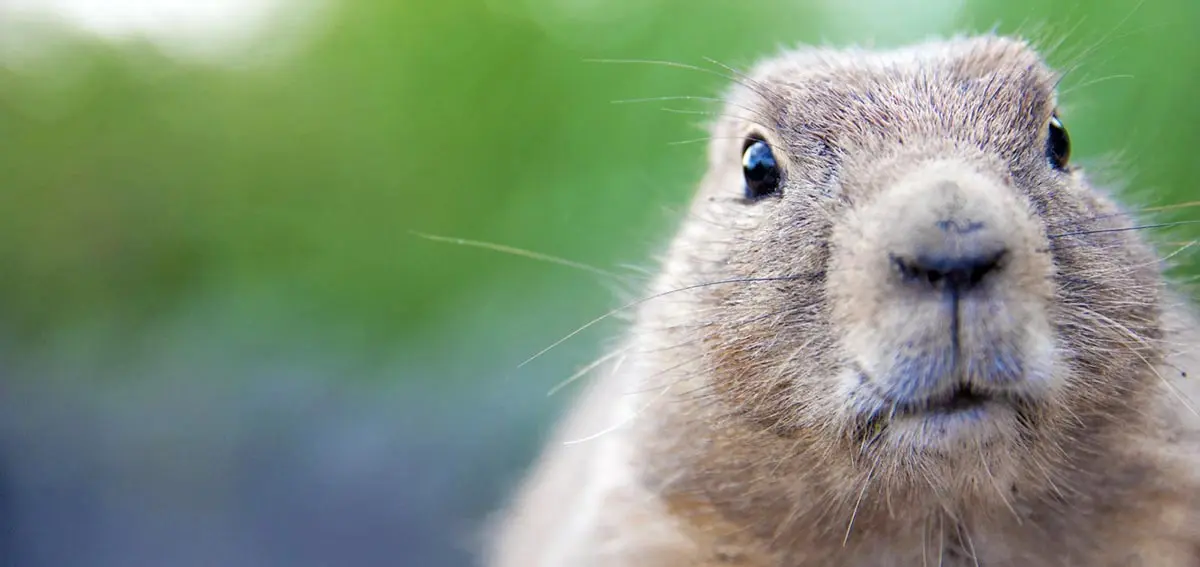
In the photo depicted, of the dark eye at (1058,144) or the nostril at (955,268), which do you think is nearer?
the nostril at (955,268)

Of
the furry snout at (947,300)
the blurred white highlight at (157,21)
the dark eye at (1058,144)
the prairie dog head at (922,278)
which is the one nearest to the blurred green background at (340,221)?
the blurred white highlight at (157,21)

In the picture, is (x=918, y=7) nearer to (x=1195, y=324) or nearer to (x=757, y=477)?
A: (x=1195, y=324)

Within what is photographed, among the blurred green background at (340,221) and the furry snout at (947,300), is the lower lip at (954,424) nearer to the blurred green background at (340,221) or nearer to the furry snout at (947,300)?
the furry snout at (947,300)

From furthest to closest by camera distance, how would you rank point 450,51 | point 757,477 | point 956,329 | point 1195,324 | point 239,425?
point 450,51, point 239,425, point 1195,324, point 757,477, point 956,329

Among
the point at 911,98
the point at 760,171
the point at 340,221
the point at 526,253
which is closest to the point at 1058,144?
the point at 911,98

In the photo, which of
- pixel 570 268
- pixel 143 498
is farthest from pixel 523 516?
pixel 143 498

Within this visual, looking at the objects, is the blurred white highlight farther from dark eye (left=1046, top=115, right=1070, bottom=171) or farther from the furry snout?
dark eye (left=1046, top=115, right=1070, bottom=171)

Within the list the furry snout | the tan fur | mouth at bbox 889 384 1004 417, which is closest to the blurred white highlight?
the tan fur
